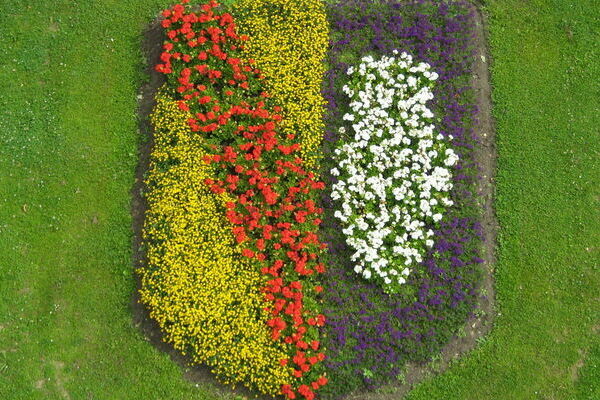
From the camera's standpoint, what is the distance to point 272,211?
391 inches

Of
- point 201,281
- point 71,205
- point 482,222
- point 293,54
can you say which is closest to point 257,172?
point 201,281

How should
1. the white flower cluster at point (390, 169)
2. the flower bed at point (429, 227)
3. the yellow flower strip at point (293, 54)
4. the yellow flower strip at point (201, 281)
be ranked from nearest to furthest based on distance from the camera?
the yellow flower strip at point (201, 281), the flower bed at point (429, 227), the white flower cluster at point (390, 169), the yellow flower strip at point (293, 54)

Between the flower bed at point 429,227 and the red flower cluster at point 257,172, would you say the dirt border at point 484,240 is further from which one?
the red flower cluster at point 257,172

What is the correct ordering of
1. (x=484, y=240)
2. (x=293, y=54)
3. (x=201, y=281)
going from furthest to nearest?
1. (x=293, y=54)
2. (x=484, y=240)
3. (x=201, y=281)

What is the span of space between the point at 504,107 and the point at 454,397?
586 cm

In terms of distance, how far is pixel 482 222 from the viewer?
10.5m

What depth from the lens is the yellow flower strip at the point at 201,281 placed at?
932 centimetres

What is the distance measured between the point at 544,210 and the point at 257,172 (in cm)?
573

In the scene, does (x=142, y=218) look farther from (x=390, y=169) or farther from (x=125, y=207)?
(x=390, y=169)

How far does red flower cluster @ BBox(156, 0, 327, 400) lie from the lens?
369 inches

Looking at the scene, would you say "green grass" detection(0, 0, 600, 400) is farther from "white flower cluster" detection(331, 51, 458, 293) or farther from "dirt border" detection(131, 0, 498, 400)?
"white flower cluster" detection(331, 51, 458, 293)

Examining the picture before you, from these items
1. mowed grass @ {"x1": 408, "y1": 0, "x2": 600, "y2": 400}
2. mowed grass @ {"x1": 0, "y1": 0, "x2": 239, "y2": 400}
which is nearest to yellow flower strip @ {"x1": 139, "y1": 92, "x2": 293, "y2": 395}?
mowed grass @ {"x1": 0, "y1": 0, "x2": 239, "y2": 400}

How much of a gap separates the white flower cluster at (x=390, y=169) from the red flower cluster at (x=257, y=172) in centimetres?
73

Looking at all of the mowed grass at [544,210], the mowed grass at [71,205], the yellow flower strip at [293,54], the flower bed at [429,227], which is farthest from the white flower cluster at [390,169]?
the mowed grass at [71,205]
